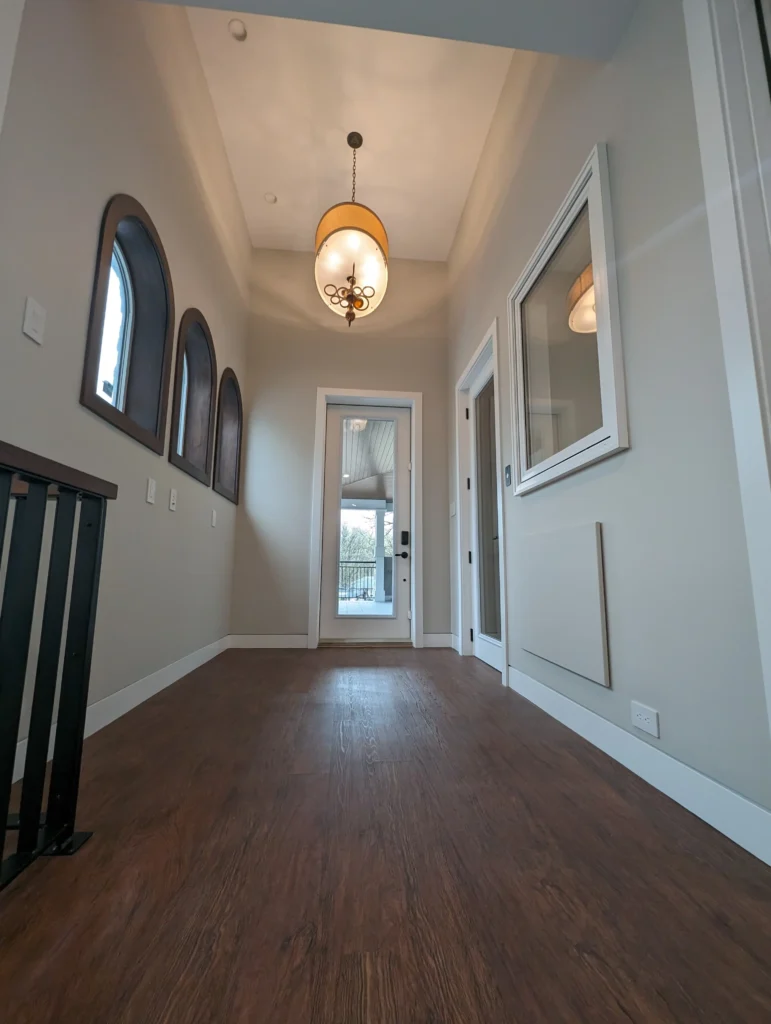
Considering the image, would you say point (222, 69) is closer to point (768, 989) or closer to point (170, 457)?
point (170, 457)

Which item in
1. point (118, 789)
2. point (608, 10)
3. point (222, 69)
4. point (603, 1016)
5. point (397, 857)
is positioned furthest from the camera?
point (222, 69)

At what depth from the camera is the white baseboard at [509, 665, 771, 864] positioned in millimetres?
995


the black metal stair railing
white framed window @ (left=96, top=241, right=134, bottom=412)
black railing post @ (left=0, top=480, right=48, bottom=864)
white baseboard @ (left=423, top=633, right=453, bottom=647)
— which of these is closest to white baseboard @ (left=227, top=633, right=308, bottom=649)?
white baseboard @ (left=423, top=633, right=453, bottom=647)

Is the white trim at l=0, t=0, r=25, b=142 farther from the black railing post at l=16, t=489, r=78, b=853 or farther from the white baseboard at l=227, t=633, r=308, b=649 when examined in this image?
the white baseboard at l=227, t=633, r=308, b=649

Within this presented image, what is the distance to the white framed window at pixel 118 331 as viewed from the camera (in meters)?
2.08

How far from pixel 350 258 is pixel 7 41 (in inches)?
77.6

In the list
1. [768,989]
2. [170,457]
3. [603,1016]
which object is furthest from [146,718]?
[768,989]

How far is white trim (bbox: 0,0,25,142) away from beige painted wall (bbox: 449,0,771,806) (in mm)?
1826

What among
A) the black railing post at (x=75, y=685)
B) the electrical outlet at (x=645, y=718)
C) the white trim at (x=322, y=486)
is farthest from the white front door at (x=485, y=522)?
the black railing post at (x=75, y=685)

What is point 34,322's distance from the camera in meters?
1.37

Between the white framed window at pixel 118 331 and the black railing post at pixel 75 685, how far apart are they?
4.02ft

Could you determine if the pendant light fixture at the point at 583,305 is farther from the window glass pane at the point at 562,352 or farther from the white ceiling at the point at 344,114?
the white ceiling at the point at 344,114

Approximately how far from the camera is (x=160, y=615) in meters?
2.36

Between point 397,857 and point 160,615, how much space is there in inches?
Answer: 72.5
